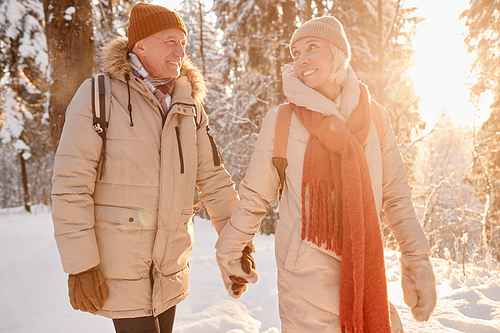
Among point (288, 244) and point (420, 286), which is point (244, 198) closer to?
point (288, 244)

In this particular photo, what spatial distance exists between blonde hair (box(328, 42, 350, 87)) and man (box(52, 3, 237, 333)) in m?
1.00

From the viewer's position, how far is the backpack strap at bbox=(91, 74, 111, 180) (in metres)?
1.88

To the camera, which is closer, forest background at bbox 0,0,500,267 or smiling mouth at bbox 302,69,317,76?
smiling mouth at bbox 302,69,317,76

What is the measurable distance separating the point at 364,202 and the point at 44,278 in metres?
4.43

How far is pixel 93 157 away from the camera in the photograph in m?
1.85

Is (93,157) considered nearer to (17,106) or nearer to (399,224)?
(399,224)

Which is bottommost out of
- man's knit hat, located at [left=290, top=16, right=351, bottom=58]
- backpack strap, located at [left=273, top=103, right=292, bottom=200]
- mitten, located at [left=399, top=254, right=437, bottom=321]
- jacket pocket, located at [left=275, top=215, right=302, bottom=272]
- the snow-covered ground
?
the snow-covered ground

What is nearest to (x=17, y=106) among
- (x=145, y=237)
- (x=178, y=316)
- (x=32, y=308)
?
(x=32, y=308)

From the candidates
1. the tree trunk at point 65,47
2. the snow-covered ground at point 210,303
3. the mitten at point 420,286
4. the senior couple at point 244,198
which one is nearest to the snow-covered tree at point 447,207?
the snow-covered ground at point 210,303

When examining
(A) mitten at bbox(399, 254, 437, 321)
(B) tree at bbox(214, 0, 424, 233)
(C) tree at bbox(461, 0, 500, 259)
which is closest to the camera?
(A) mitten at bbox(399, 254, 437, 321)

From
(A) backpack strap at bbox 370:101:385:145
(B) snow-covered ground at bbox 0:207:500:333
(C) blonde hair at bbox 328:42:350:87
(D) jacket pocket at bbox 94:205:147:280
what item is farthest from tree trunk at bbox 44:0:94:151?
(A) backpack strap at bbox 370:101:385:145

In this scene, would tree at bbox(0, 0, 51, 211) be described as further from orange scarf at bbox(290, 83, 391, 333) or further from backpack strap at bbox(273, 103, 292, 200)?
orange scarf at bbox(290, 83, 391, 333)

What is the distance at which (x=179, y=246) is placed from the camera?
2.07 metres

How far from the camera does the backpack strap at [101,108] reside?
74.0 inches
